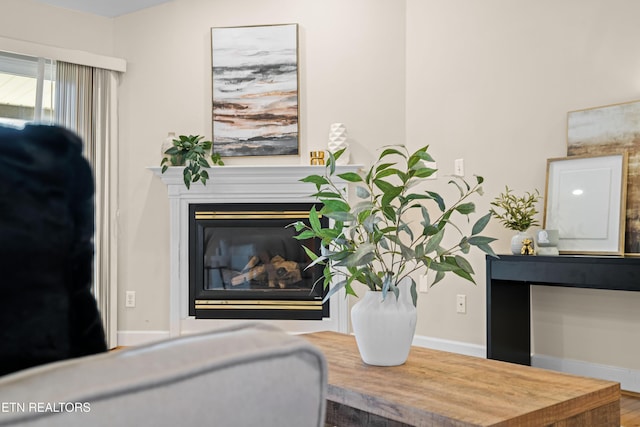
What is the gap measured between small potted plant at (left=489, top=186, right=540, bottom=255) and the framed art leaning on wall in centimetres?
10

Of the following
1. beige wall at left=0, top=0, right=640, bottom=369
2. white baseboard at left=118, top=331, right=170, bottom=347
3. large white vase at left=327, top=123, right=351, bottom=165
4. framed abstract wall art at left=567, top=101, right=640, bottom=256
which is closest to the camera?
framed abstract wall art at left=567, top=101, right=640, bottom=256

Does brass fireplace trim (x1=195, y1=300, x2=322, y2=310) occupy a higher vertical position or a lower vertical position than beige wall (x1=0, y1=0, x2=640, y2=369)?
lower

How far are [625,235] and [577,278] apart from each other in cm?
40

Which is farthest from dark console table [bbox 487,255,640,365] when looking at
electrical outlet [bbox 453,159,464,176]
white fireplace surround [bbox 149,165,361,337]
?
white fireplace surround [bbox 149,165,361,337]

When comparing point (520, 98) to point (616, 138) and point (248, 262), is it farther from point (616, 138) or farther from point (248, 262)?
point (248, 262)

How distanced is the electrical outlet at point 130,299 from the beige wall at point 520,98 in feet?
7.31

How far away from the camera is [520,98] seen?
14.1 feet

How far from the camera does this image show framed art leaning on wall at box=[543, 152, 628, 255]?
12.0 ft

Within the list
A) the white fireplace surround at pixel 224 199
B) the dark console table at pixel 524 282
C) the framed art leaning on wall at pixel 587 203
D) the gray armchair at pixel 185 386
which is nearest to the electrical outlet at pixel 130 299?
the white fireplace surround at pixel 224 199

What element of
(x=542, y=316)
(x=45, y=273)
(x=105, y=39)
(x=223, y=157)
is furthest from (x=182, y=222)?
(x=45, y=273)

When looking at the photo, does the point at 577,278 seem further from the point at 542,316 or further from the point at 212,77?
the point at 212,77

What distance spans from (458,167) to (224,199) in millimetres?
1776

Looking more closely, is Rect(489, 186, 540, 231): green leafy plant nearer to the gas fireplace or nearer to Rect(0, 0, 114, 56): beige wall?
the gas fireplace

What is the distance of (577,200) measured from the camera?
3873 millimetres
